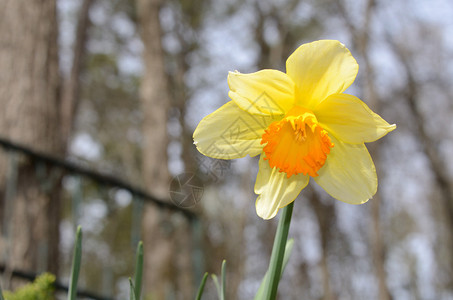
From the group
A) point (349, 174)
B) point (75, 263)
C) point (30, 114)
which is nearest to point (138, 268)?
point (75, 263)

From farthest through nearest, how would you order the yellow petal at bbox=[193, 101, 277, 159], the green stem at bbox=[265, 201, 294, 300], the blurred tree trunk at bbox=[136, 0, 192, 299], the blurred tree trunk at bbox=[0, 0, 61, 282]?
the blurred tree trunk at bbox=[136, 0, 192, 299] → the blurred tree trunk at bbox=[0, 0, 61, 282] → the yellow petal at bbox=[193, 101, 277, 159] → the green stem at bbox=[265, 201, 294, 300]

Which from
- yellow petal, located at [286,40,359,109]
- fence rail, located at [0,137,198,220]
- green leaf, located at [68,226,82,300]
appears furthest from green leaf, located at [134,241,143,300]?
fence rail, located at [0,137,198,220]

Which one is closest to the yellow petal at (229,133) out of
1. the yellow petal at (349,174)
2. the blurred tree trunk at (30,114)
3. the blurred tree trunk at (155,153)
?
the yellow petal at (349,174)

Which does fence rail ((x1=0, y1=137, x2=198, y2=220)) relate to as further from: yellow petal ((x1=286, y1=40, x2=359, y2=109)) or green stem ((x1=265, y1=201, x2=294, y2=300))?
green stem ((x1=265, y1=201, x2=294, y2=300))

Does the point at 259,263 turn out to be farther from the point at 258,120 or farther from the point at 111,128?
the point at 258,120

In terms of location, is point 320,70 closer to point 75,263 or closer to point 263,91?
point 263,91

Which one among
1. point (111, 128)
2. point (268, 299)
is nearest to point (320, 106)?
point (268, 299)

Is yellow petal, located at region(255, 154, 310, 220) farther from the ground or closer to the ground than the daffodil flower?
closer to the ground
